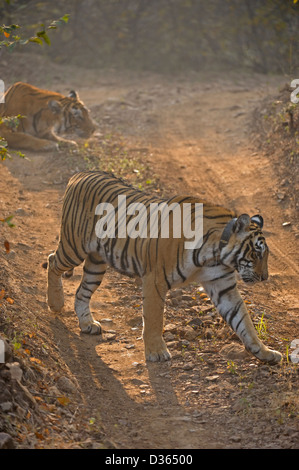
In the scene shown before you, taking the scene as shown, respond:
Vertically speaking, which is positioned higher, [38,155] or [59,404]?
[38,155]

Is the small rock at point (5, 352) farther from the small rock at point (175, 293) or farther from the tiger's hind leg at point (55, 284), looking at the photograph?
the small rock at point (175, 293)

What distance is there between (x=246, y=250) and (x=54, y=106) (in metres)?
6.56

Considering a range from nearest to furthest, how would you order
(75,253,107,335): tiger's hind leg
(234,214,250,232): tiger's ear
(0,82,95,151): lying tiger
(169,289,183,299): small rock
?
(234,214,250,232): tiger's ear < (75,253,107,335): tiger's hind leg < (169,289,183,299): small rock < (0,82,95,151): lying tiger

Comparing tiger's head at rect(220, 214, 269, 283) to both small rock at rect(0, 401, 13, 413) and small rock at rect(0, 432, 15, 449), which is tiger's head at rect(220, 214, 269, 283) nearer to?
small rock at rect(0, 401, 13, 413)

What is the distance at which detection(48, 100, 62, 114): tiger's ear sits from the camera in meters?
11.0

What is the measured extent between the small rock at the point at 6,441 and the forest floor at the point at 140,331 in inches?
2.8

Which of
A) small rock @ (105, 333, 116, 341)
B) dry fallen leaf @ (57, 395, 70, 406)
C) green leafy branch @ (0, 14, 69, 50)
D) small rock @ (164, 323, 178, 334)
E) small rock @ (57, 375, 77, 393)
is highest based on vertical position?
green leafy branch @ (0, 14, 69, 50)

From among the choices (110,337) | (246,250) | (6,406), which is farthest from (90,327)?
(6,406)

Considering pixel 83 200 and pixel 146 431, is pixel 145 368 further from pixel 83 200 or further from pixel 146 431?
pixel 83 200

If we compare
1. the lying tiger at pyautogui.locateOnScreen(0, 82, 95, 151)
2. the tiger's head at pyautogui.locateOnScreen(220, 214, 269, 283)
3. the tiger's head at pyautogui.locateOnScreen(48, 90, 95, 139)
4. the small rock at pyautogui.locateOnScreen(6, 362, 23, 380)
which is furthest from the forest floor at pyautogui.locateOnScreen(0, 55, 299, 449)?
the tiger's head at pyautogui.locateOnScreen(220, 214, 269, 283)

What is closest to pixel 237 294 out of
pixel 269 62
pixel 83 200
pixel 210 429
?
pixel 210 429
